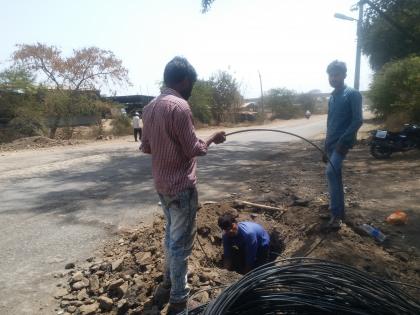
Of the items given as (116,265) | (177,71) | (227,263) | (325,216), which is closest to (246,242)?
(227,263)

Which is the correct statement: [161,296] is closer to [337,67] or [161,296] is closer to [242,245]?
[242,245]

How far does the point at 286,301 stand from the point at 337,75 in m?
2.94

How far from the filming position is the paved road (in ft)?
13.4

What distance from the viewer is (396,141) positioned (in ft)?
35.0

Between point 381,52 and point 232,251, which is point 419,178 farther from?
point 381,52

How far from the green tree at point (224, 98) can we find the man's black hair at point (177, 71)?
3447cm

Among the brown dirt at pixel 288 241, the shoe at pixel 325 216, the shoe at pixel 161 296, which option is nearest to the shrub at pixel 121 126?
the brown dirt at pixel 288 241

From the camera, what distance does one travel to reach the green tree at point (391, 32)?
13453 mm

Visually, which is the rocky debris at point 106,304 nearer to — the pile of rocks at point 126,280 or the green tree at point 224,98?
the pile of rocks at point 126,280

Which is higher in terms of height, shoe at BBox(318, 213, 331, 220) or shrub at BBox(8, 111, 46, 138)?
shrub at BBox(8, 111, 46, 138)

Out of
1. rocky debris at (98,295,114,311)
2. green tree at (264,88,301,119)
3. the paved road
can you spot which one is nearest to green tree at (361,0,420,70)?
the paved road

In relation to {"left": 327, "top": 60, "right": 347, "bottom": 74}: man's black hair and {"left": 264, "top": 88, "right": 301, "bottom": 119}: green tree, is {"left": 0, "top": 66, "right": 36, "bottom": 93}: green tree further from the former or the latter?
{"left": 264, "top": 88, "right": 301, "bottom": 119}: green tree

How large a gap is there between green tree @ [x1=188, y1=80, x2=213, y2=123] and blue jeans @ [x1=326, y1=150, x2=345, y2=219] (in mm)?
29109

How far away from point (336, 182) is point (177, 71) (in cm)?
274
